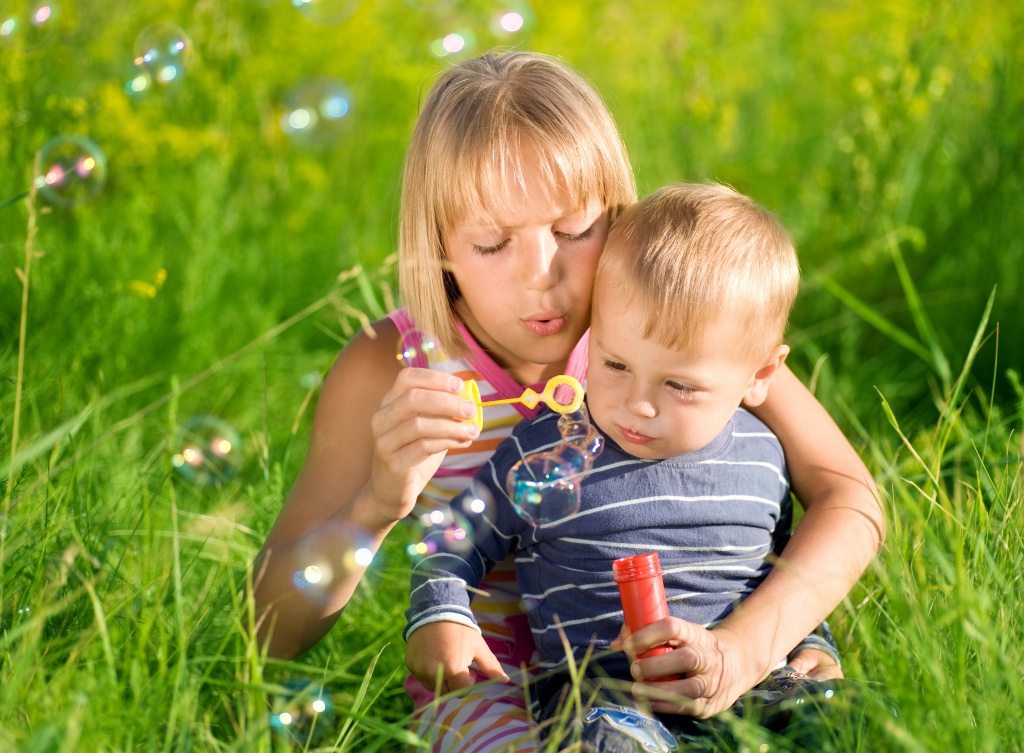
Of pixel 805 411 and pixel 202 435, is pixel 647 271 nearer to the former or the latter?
pixel 805 411

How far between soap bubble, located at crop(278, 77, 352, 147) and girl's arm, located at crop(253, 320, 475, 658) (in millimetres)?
940

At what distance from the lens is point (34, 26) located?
2723mm

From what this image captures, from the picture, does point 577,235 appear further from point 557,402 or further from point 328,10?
point 328,10

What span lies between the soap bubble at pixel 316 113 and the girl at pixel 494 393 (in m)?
0.90

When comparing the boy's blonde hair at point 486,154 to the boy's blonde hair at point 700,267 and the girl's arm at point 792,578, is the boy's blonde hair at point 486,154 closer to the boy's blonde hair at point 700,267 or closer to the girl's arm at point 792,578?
the boy's blonde hair at point 700,267

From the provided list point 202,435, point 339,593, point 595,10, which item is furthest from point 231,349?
point 595,10

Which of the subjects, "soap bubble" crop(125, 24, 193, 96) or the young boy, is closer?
the young boy

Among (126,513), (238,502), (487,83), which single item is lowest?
(238,502)

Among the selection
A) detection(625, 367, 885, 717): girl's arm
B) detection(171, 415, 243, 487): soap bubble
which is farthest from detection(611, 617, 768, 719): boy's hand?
detection(171, 415, 243, 487): soap bubble

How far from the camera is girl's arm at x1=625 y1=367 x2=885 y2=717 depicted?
1.52 m

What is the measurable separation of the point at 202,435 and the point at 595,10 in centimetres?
288

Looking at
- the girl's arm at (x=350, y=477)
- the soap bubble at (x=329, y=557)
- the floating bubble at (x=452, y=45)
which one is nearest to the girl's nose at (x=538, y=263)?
the girl's arm at (x=350, y=477)

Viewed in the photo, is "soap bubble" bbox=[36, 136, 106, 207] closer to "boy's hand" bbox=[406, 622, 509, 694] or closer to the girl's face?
the girl's face

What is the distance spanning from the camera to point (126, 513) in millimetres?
2070
